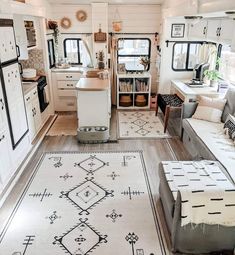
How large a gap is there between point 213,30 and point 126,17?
8.03 ft

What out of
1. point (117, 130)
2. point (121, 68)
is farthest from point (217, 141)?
point (121, 68)

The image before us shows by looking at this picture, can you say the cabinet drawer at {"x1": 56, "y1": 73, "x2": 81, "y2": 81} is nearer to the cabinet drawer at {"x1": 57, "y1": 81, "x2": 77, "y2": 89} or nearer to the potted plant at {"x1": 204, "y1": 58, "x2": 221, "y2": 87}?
the cabinet drawer at {"x1": 57, "y1": 81, "x2": 77, "y2": 89}

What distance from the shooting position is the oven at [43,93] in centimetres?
480

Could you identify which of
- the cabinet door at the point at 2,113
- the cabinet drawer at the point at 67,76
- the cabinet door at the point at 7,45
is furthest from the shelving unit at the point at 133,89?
A: the cabinet door at the point at 2,113

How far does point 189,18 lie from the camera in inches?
155

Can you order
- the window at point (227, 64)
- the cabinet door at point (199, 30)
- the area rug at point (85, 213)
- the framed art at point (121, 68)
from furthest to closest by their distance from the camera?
the framed art at point (121, 68) < the cabinet door at point (199, 30) < the window at point (227, 64) < the area rug at point (85, 213)

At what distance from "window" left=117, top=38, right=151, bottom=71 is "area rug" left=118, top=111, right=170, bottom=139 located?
1.38 meters

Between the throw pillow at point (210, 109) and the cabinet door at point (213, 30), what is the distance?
1055mm

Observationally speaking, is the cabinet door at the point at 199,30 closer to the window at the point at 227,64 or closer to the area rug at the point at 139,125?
the window at the point at 227,64

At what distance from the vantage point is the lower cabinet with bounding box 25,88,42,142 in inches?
165

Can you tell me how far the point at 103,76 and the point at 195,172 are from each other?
297 cm

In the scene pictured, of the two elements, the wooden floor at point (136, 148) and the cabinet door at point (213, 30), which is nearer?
the wooden floor at point (136, 148)

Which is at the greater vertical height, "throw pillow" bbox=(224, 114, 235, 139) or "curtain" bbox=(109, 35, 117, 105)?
"curtain" bbox=(109, 35, 117, 105)

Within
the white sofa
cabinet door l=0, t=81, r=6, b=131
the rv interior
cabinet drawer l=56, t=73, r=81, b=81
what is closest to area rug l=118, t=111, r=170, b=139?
the rv interior
